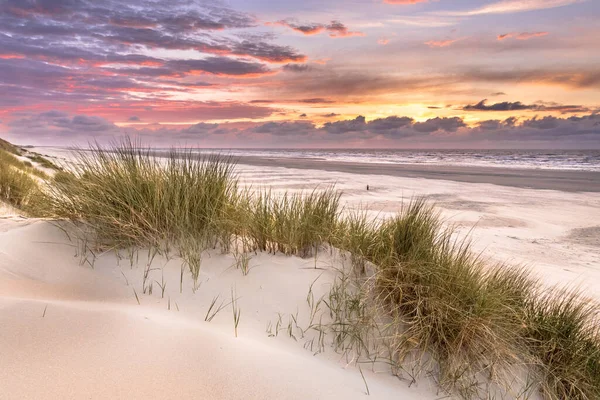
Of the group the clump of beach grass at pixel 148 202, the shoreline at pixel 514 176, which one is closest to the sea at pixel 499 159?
the shoreline at pixel 514 176

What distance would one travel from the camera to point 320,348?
2.57 m

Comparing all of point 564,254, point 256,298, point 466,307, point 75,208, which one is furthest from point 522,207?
point 75,208

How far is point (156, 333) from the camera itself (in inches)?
90.6

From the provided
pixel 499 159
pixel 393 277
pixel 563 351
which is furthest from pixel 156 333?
pixel 499 159

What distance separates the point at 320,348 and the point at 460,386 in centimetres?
92

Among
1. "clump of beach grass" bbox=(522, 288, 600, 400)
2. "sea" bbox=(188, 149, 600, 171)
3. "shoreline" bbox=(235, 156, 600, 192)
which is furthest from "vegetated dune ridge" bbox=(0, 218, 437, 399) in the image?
"sea" bbox=(188, 149, 600, 171)

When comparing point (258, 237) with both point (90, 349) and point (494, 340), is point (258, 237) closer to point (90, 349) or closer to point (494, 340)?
point (90, 349)

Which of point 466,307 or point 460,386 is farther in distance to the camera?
A: point 466,307

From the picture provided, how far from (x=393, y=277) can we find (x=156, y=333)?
175cm

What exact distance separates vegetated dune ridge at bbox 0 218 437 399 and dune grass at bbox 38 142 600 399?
0.70 ft

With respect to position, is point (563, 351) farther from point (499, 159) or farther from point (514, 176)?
point (499, 159)

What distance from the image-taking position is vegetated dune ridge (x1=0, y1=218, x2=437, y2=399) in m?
1.87

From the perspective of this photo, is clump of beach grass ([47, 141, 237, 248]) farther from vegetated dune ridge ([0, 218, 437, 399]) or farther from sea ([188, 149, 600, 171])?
sea ([188, 149, 600, 171])

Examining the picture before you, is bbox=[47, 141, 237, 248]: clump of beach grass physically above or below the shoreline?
above
